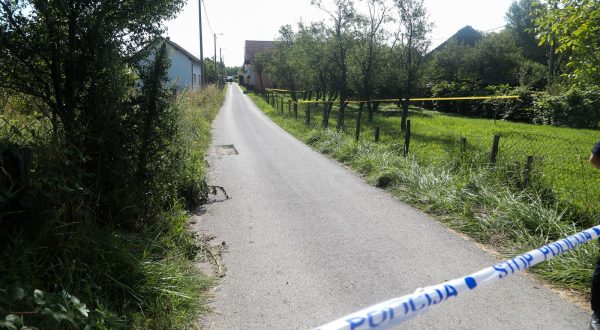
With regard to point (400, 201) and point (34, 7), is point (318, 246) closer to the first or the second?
point (400, 201)

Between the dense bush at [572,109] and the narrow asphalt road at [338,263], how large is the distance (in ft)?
69.2

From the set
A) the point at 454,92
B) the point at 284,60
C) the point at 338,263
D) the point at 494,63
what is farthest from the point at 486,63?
the point at 338,263

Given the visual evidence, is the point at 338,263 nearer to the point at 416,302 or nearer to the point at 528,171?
the point at 416,302

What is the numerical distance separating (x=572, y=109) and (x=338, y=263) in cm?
2483

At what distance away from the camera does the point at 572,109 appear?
23.4 metres

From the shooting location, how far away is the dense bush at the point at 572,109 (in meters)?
22.5

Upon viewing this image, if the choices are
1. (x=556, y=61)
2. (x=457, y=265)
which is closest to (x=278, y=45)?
(x=556, y=61)

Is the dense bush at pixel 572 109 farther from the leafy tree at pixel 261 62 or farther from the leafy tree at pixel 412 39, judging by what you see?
the leafy tree at pixel 261 62

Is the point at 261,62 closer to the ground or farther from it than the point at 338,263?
farther from it

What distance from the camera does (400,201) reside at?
6914 millimetres

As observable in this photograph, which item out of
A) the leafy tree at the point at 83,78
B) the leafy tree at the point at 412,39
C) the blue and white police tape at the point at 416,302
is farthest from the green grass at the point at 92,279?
the leafy tree at the point at 412,39

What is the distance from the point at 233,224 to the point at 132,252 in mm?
2051

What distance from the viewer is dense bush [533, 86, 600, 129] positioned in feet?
73.9

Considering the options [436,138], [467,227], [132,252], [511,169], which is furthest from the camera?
[436,138]
